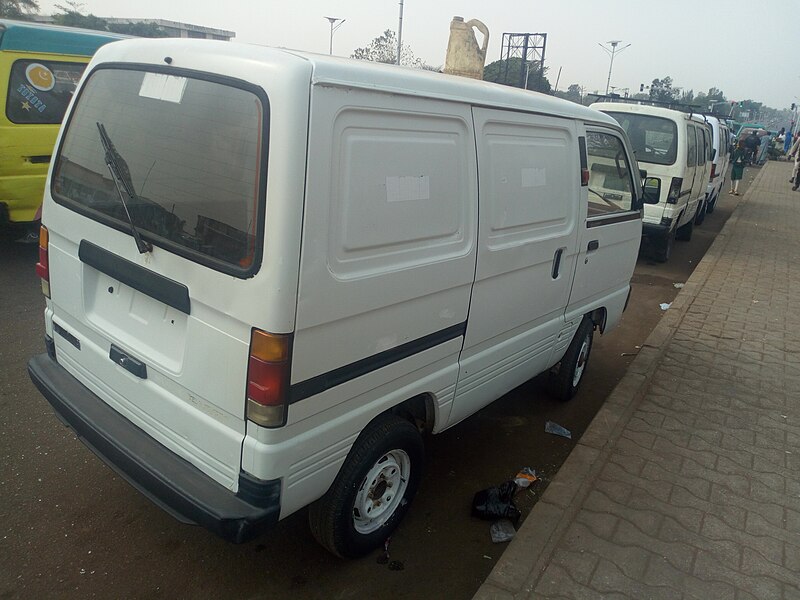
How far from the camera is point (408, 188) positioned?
2.35 meters

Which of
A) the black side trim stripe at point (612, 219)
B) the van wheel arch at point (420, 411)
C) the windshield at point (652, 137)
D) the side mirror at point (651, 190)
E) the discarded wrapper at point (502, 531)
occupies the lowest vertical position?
the discarded wrapper at point (502, 531)

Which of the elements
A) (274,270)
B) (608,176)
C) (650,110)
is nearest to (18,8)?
(650,110)

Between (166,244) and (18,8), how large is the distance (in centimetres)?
4311

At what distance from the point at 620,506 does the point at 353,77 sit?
2.54 meters

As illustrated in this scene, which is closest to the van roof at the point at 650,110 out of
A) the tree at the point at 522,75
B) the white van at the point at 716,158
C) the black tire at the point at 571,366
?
the white van at the point at 716,158

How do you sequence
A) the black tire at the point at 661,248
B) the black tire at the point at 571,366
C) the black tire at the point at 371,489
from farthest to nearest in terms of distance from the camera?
the black tire at the point at 661,248 < the black tire at the point at 571,366 < the black tire at the point at 371,489

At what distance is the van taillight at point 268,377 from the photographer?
1.97 meters

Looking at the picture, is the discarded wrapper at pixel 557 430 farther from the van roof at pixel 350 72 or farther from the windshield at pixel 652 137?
the windshield at pixel 652 137

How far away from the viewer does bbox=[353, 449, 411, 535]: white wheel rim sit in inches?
104

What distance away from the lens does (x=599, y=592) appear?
2557mm

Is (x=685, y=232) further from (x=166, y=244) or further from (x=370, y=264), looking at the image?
(x=166, y=244)

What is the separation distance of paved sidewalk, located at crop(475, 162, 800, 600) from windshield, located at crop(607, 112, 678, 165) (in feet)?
11.4

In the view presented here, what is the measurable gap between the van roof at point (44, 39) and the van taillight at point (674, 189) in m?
7.67

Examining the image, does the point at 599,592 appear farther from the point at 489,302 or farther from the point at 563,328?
the point at 563,328
